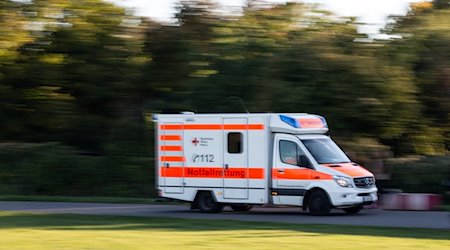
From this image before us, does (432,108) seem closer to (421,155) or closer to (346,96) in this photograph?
(421,155)

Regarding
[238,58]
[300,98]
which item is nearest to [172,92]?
[238,58]

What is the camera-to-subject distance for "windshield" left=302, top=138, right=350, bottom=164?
2384cm

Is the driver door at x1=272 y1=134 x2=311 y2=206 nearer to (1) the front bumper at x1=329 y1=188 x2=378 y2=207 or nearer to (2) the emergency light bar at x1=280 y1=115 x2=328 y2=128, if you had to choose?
(2) the emergency light bar at x1=280 y1=115 x2=328 y2=128

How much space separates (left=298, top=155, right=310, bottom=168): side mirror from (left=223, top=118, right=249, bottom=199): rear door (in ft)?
4.67

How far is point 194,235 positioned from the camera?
18281mm

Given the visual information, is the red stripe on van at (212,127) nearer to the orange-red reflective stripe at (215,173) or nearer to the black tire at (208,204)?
the orange-red reflective stripe at (215,173)

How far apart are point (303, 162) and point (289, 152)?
0.48 m

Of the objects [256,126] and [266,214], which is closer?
[256,126]

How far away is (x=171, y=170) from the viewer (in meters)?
25.4

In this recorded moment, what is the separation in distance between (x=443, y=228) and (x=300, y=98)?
1121 centimetres

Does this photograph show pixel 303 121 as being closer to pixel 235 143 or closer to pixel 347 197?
pixel 235 143

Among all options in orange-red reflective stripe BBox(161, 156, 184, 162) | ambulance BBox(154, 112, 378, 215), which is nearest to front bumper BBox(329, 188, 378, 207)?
ambulance BBox(154, 112, 378, 215)

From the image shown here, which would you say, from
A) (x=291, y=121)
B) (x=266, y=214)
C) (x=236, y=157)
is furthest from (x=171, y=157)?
(x=291, y=121)

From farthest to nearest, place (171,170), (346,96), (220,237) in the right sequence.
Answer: (346,96)
(171,170)
(220,237)
